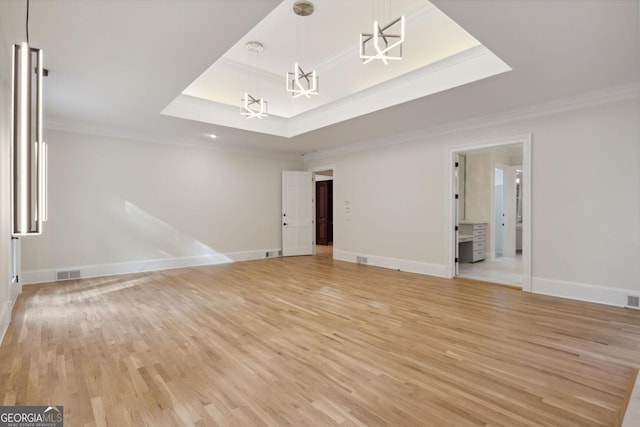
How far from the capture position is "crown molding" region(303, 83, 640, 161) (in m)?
4.16

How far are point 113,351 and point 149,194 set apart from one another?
4.41m

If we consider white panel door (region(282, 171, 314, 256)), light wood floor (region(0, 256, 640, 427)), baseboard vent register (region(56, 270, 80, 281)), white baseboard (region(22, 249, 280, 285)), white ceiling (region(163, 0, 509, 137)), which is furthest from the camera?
white panel door (region(282, 171, 314, 256))

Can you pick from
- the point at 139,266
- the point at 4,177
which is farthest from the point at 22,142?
the point at 139,266

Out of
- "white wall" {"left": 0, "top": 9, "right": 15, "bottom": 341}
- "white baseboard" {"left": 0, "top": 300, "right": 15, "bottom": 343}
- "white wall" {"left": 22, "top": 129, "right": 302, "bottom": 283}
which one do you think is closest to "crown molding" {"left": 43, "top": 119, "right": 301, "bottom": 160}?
"white wall" {"left": 22, "top": 129, "right": 302, "bottom": 283}

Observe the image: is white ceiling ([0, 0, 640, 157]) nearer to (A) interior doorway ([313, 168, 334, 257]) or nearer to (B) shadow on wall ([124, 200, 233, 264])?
(B) shadow on wall ([124, 200, 233, 264])

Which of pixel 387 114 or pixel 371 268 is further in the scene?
pixel 371 268

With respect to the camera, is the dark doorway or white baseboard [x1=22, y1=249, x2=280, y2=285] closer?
white baseboard [x1=22, y1=249, x2=280, y2=285]

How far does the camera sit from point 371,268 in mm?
6914

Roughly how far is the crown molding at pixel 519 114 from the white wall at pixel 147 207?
3.16 m

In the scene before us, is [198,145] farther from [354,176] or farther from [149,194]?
[354,176]

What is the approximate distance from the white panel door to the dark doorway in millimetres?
2912

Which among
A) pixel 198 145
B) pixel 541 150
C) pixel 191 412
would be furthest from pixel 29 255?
pixel 541 150

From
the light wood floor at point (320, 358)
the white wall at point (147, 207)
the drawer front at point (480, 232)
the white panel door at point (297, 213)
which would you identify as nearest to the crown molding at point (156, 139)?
the white wall at point (147, 207)

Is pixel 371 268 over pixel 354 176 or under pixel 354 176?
under
